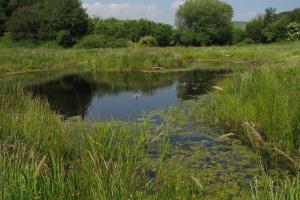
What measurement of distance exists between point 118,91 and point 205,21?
39.9 m

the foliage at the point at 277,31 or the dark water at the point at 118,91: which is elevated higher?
the foliage at the point at 277,31

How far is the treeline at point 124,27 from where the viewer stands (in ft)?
133

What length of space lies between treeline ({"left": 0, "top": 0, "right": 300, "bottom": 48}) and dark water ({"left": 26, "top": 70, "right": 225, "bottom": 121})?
1477 centimetres

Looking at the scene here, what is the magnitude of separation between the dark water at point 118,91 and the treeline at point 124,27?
14773mm

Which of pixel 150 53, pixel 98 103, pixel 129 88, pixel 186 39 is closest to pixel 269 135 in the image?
pixel 98 103

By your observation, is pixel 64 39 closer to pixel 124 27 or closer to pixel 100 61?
pixel 124 27

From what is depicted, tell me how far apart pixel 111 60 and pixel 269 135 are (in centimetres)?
1785

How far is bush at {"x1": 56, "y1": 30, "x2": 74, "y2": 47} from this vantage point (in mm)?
39656

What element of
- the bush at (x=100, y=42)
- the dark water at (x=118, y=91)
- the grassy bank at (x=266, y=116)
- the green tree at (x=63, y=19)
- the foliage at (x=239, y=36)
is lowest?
the dark water at (x=118, y=91)

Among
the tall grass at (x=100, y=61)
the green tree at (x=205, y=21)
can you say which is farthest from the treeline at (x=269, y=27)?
the tall grass at (x=100, y=61)

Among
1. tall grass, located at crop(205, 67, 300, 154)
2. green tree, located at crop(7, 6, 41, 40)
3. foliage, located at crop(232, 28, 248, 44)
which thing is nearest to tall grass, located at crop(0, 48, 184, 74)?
tall grass, located at crop(205, 67, 300, 154)

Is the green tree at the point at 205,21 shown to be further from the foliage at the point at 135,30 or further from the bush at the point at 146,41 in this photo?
the bush at the point at 146,41

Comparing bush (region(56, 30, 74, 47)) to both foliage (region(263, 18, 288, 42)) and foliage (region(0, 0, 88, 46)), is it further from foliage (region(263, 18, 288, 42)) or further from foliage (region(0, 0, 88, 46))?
foliage (region(263, 18, 288, 42))

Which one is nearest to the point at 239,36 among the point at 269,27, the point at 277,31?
the point at 269,27
